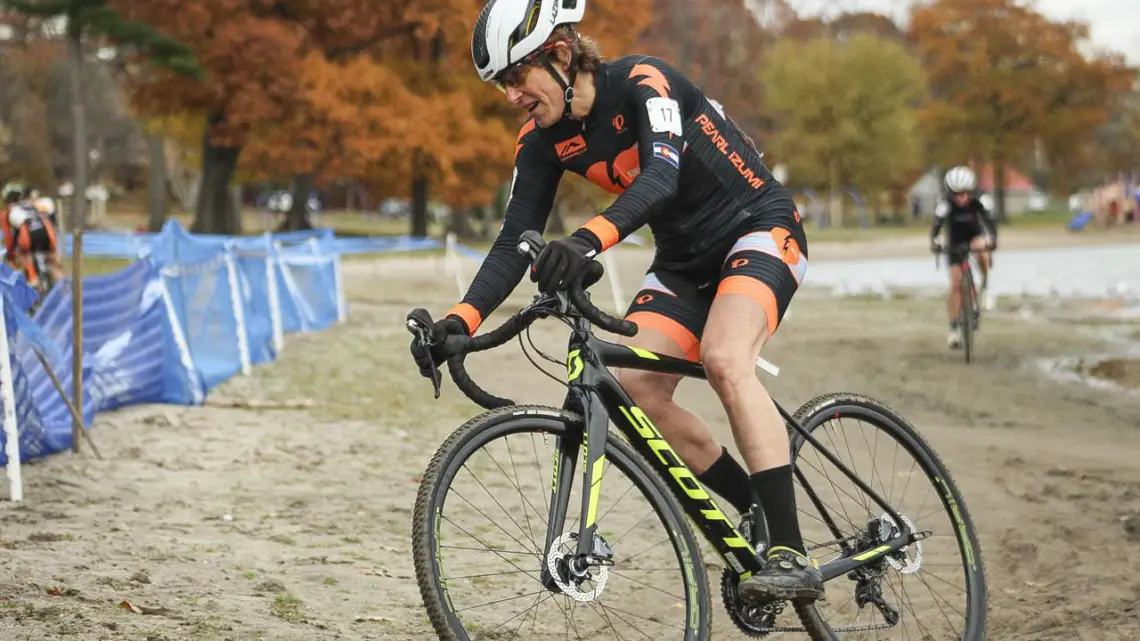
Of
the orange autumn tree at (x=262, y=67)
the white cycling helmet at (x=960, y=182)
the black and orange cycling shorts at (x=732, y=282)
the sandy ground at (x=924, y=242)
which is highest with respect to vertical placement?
the orange autumn tree at (x=262, y=67)

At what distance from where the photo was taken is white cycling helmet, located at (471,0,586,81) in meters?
4.23

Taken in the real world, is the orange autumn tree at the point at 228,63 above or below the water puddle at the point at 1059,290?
above

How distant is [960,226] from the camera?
16.2m

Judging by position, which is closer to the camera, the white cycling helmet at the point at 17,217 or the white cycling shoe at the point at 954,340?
the white cycling shoe at the point at 954,340

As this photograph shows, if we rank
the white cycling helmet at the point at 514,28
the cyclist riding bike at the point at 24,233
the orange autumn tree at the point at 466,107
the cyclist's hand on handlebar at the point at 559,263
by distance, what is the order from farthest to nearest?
the orange autumn tree at the point at 466,107 < the cyclist riding bike at the point at 24,233 < the white cycling helmet at the point at 514,28 < the cyclist's hand on handlebar at the point at 559,263

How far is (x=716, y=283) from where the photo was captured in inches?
190

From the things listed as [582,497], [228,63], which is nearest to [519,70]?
[582,497]

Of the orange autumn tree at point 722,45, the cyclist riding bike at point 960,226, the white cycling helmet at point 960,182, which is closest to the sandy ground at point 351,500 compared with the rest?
the cyclist riding bike at point 960,226

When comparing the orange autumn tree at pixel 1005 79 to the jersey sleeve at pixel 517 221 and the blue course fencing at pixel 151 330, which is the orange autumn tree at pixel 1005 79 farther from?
the jersey sleeve at pixel 517 221

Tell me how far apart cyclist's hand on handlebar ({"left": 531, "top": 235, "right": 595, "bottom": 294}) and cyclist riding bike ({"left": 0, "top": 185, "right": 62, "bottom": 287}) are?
51.4 ft

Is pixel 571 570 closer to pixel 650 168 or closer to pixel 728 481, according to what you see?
pixel 728 481

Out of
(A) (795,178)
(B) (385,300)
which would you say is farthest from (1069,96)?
(B) (385,300)

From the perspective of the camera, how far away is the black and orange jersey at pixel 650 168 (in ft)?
14.4

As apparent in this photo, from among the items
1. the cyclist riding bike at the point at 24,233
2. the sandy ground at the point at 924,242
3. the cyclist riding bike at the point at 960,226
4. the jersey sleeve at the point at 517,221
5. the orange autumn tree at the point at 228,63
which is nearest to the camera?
the jersey sleeve at the point at 517,221
